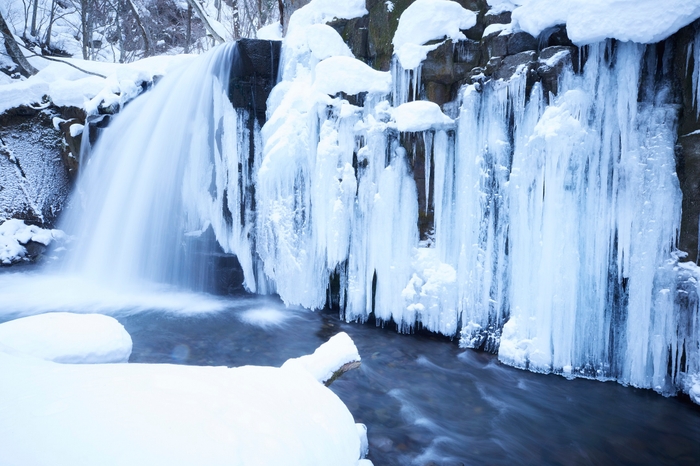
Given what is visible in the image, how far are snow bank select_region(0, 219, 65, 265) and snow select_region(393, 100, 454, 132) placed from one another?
712 cm

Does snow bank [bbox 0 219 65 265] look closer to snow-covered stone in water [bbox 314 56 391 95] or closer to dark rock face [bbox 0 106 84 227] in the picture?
dark rock face [bbox 0 106 84 227]

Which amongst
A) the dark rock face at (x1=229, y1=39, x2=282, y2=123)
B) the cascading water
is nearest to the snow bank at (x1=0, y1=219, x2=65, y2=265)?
A: the cascading water

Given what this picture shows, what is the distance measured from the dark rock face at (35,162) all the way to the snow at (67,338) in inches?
253

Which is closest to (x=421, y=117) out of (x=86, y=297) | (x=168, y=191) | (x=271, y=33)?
(x=168, y=191)

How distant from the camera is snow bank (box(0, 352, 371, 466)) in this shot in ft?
3.74

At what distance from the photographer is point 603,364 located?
11.6 feet

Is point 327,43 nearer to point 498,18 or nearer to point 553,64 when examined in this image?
point 498,18

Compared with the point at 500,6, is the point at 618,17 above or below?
below

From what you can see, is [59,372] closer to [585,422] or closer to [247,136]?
[585,422]

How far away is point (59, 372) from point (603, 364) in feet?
13.3

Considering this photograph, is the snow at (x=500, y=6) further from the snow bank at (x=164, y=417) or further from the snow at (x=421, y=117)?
the snow bank at (x=164, y=417)

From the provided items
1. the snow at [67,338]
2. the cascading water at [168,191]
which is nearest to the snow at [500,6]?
the cascading water at [168,191]

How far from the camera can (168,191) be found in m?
6.64

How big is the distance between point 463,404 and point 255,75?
17.3ft
